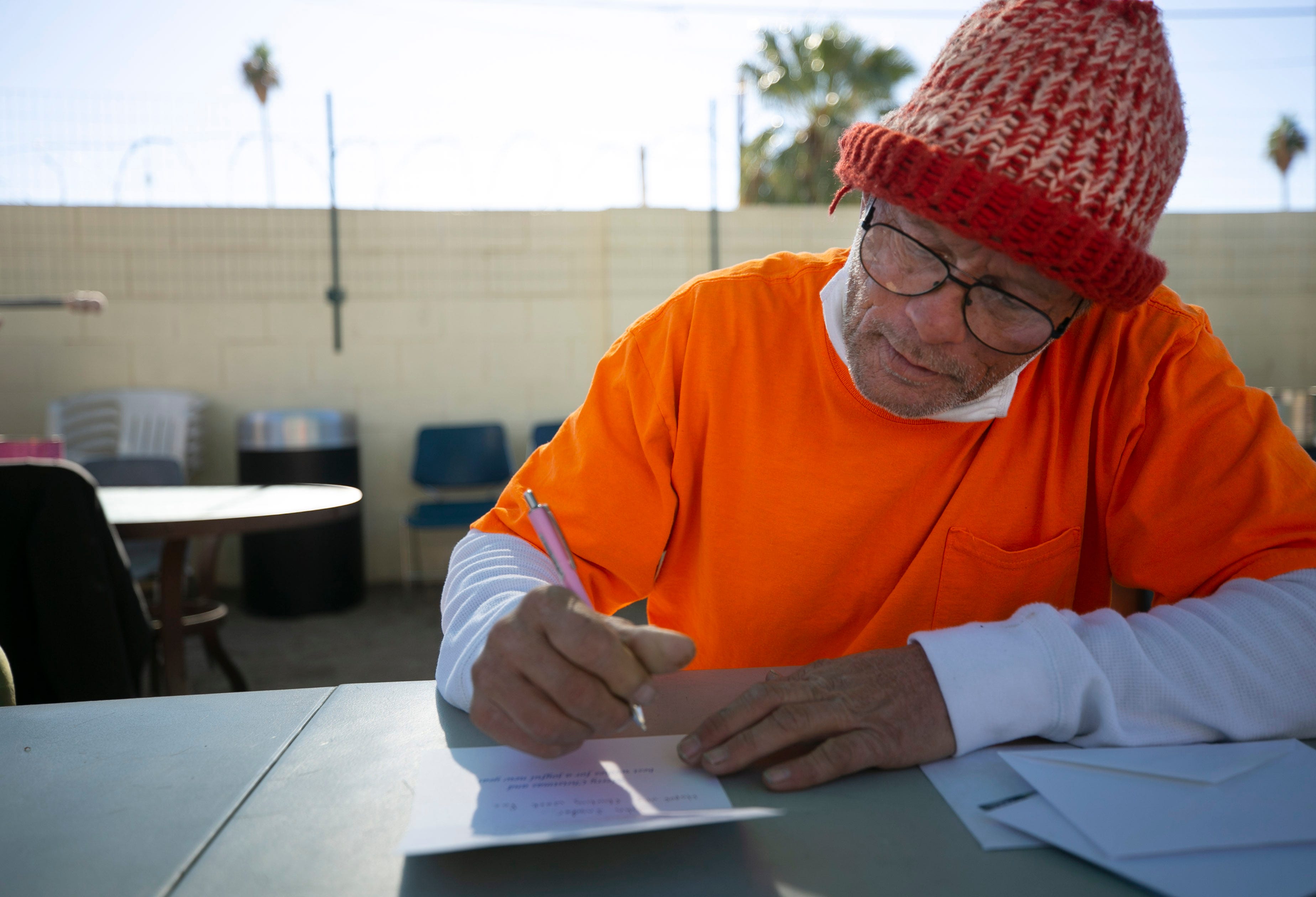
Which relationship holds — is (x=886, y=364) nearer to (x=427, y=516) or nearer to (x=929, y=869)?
(x=929, y=869)

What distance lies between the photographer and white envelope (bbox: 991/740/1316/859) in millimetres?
634

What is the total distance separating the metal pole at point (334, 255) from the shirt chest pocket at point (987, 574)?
191 inches

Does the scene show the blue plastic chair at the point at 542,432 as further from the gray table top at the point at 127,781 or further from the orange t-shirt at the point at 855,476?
the gray table top at the point at 127,781

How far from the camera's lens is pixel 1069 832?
65 cm

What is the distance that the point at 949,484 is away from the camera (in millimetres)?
1185

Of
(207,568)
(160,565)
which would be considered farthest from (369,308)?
(160,565)

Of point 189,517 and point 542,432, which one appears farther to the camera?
point 542,432

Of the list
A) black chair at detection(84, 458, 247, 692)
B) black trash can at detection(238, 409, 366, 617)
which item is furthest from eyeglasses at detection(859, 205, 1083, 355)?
black trash can at detection(238, 409, 366, 617)

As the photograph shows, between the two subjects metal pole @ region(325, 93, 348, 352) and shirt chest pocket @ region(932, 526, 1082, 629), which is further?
metal pole @ region(325, 93, 348, 352)

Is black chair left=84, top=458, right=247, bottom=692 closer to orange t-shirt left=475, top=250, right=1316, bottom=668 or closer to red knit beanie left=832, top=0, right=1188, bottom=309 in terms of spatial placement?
orange t-shirt left=475, top=250, right=1316, bottom=668

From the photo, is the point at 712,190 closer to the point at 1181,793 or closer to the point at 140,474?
the point at 140,474

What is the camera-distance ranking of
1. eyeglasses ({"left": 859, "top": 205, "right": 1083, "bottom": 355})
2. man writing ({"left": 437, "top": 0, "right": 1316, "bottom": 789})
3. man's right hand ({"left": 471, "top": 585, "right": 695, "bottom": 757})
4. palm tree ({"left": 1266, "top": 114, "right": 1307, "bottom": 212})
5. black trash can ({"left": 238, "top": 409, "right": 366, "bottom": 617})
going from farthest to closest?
palm tree ({"left": 1266, "top": 114, "right": 1307, "bottom": 212}) → black trash can ({"left": 238, "top": 409, "right": 366, "bottom": 617}) → eyeglasses ({"left": 859, "top": 205, "right": 1083, "bottom": 355}) → man writing ({"left": 437, "top": 0, "right": 1316, "bottom": 789}) → man's right hand ({"left": 471, "top": 585, "right": 695, "bottom": 757})

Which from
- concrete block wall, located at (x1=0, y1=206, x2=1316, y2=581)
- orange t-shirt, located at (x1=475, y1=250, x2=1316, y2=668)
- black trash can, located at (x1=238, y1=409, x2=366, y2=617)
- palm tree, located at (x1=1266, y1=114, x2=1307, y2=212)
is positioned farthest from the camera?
palm tree, located at (x1=1266, y1=114, x2=1307, y2=212)

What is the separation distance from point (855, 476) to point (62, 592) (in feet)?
6.31
